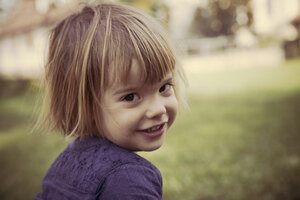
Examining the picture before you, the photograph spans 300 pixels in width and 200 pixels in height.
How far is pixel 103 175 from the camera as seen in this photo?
988 mm

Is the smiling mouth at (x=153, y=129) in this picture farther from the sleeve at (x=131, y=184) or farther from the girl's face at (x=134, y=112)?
the sleeve at (x=131, y=184)

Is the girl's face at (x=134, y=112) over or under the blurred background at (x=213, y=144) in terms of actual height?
over

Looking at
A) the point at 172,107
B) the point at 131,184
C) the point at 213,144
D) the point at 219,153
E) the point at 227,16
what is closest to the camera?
the point at 131,184

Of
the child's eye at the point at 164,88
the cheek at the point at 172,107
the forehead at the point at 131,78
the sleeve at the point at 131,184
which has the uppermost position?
the forehead at the point at 131,78

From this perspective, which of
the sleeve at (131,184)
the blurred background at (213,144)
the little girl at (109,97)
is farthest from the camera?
the blurred background at (213,144)

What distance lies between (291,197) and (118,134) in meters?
1.71

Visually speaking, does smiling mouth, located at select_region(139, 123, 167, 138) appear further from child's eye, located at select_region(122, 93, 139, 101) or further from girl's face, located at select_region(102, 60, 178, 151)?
child's eye, located at select_region(122, 93, 139, 101)

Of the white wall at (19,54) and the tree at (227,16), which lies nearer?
the white wall at (19,54)

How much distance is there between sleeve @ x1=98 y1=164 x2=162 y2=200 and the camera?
932mm

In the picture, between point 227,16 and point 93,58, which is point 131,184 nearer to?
point 93,58

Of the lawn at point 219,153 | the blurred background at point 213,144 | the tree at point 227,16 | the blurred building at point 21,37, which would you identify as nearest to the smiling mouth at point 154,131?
the blurred background at point 213,144

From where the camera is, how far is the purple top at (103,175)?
3.11 ft

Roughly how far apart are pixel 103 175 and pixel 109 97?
0.91ft

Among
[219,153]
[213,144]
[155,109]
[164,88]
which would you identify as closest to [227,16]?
[213,144]
